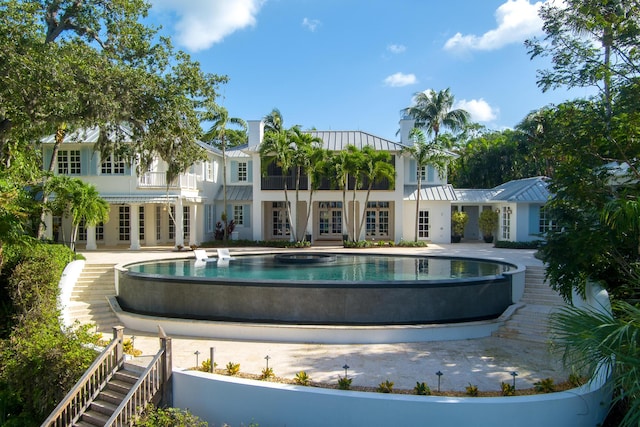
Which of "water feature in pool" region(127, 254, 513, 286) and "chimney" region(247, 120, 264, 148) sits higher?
"chimney" region(247, 120, 264, 148)

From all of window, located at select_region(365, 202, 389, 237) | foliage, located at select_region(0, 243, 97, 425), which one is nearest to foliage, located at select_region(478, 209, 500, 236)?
window, located at select_region(365, 202, 389, 237)

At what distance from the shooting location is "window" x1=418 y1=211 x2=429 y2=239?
27.5 m

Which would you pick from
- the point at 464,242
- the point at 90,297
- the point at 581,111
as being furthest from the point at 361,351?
the point at 464,242

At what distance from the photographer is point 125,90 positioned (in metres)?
13.4

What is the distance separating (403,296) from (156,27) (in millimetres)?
11410

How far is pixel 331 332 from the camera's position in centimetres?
1087

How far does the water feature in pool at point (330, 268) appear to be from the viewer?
14.0m

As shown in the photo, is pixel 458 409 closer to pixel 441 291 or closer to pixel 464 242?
pixel 441 291

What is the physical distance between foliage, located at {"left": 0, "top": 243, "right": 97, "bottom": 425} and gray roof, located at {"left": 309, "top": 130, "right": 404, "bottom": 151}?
17406 mm

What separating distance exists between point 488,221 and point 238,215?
50.1 feet

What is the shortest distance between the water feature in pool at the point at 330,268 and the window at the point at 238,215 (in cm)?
909

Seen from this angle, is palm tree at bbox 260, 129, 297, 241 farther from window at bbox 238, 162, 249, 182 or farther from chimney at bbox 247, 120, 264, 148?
window at bbox 238, 162, 249, 182

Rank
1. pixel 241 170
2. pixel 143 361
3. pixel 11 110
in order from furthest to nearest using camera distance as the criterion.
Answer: pixel 241 170 → pixel 11 110 → pixel 143 361

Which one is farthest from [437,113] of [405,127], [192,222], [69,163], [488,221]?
[69,163]
